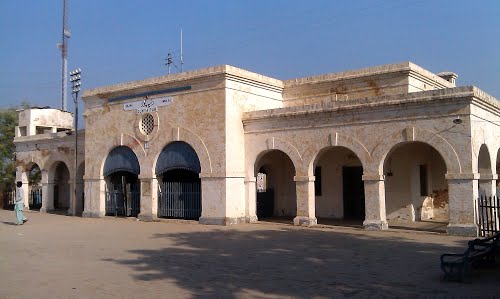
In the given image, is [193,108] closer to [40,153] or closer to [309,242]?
[309,242]

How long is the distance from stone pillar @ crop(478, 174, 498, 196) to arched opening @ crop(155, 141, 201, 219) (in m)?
9.47

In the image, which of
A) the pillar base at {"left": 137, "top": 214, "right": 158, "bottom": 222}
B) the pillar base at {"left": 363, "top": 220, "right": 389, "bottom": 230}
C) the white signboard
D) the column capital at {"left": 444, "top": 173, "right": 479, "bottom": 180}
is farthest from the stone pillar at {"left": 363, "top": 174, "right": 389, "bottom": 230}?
the pillar base at {"left": 137, "top": 214, "right": 158, "bottom": 222}

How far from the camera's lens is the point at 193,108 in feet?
58.1

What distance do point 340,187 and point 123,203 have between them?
30.3 ft

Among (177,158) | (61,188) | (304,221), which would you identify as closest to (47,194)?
(61,188)

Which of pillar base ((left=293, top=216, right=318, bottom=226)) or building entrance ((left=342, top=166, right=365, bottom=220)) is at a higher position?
building entrance ((left=342, top=166, right=365, bottom=220))

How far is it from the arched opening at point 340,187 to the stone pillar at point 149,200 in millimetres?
6359

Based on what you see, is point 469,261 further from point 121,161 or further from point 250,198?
point 121,161

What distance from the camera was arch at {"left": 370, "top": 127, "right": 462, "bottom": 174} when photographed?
13.2 m

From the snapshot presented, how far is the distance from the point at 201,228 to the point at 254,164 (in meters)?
3.16

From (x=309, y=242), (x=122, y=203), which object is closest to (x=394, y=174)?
(x=309, y=242)

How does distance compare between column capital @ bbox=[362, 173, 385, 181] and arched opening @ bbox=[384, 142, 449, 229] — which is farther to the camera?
arched opening @ bbox=[384, 142, 449, 229]

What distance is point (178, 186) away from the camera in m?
18.6

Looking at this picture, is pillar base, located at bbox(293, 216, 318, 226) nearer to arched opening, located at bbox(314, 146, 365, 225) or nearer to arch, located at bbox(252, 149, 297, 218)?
arched opening, located at bbox(314, 146, 365, 225)
